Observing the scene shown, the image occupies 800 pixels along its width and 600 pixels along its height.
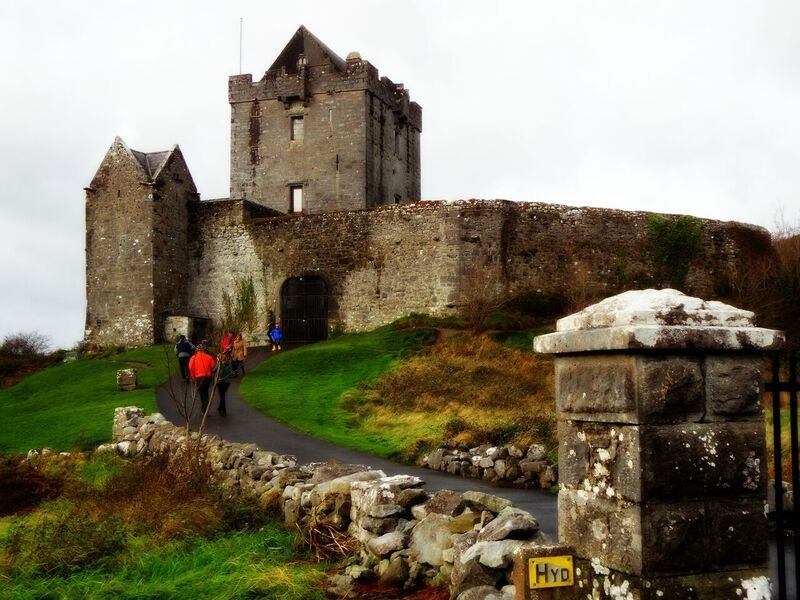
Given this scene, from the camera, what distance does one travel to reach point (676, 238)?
99.5 feet

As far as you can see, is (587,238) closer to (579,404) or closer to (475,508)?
(475,508)

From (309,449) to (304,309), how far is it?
17537mm

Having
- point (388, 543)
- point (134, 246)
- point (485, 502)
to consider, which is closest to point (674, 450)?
point (485, 502)

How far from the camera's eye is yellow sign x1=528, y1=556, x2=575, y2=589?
4.10m

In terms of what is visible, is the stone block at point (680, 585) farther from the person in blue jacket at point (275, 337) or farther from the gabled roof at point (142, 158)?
the gabled roof at point (142, 158)

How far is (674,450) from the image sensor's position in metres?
3.80

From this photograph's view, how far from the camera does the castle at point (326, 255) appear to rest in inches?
1167

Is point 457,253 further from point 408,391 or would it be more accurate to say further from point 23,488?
point 23,488

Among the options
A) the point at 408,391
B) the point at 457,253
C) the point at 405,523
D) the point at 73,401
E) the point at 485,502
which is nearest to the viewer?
the point at 485,502

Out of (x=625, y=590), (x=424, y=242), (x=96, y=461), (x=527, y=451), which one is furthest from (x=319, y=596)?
(x=424, y=242)

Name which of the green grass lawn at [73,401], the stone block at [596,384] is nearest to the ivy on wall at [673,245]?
the green grass lawn at [73,401]

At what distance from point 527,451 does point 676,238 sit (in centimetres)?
1977

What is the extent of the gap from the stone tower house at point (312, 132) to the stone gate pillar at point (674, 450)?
3433cm

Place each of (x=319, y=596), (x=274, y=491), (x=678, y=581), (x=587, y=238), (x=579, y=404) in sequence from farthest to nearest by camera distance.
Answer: (x=587, y=238) → (x=274, y=491) → (x=319, y=596) → (x=579, y=404) → (x=678, y=581)
